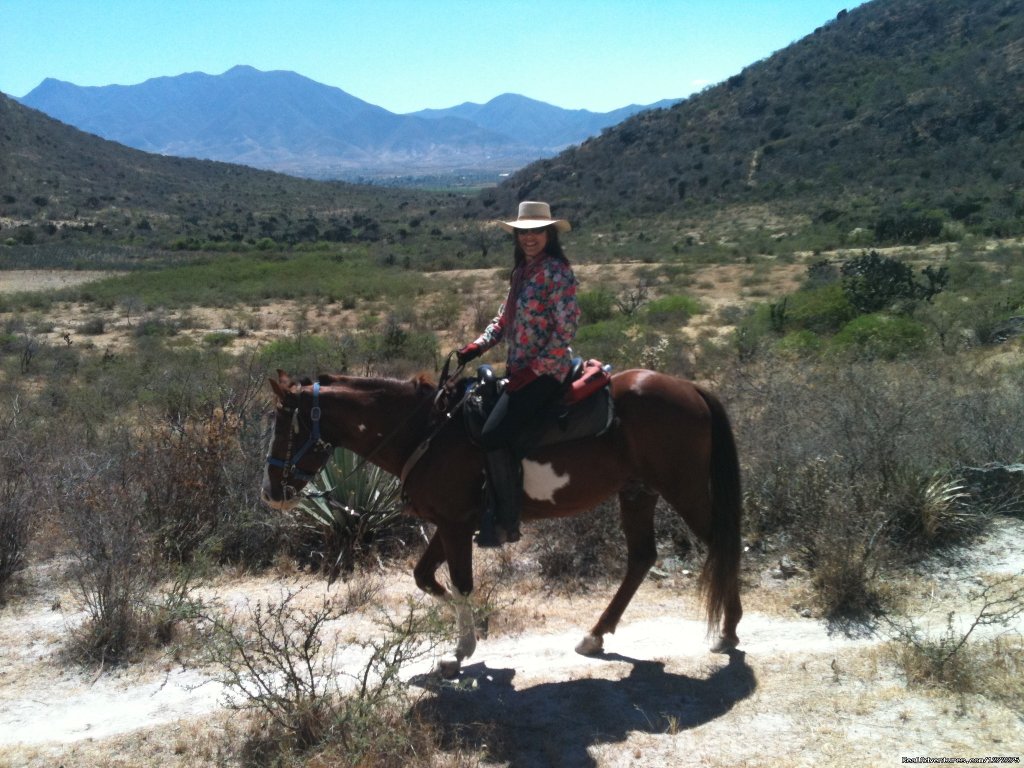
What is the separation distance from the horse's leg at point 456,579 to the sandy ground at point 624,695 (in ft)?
0.46

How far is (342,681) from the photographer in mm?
4555

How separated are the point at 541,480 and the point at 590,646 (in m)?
1.05

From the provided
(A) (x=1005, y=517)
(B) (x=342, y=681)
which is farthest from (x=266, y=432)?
(A) (x=1005, y=517)

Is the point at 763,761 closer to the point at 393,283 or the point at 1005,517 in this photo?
the point at 1005,517

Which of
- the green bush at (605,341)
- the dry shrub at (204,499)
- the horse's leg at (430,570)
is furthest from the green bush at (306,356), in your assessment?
the horse's leg at (430,570)

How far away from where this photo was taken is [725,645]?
15.4ft

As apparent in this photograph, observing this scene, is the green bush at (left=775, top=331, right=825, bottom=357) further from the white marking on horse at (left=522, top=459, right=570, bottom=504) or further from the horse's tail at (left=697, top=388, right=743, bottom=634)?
the white marking on horse at (left=522, top=459, right=570, bottom=504)

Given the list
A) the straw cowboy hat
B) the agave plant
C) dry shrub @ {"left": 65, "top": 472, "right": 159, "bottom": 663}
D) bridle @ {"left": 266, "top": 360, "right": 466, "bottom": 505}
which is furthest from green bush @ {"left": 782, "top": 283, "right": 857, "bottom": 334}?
dry shrub @ {"left": 65, "top": 472, "right": 159, "bottom": 663}

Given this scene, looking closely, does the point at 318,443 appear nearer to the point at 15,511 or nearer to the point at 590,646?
the point at 590,646

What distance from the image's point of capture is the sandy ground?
3770 millimetres

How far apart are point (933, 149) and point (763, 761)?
50.9 m

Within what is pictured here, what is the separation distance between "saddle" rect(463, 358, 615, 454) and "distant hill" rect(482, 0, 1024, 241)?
1220 inches

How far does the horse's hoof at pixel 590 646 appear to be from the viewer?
4762mm

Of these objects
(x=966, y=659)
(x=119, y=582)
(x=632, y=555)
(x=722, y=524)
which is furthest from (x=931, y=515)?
(x=119, y=582)
